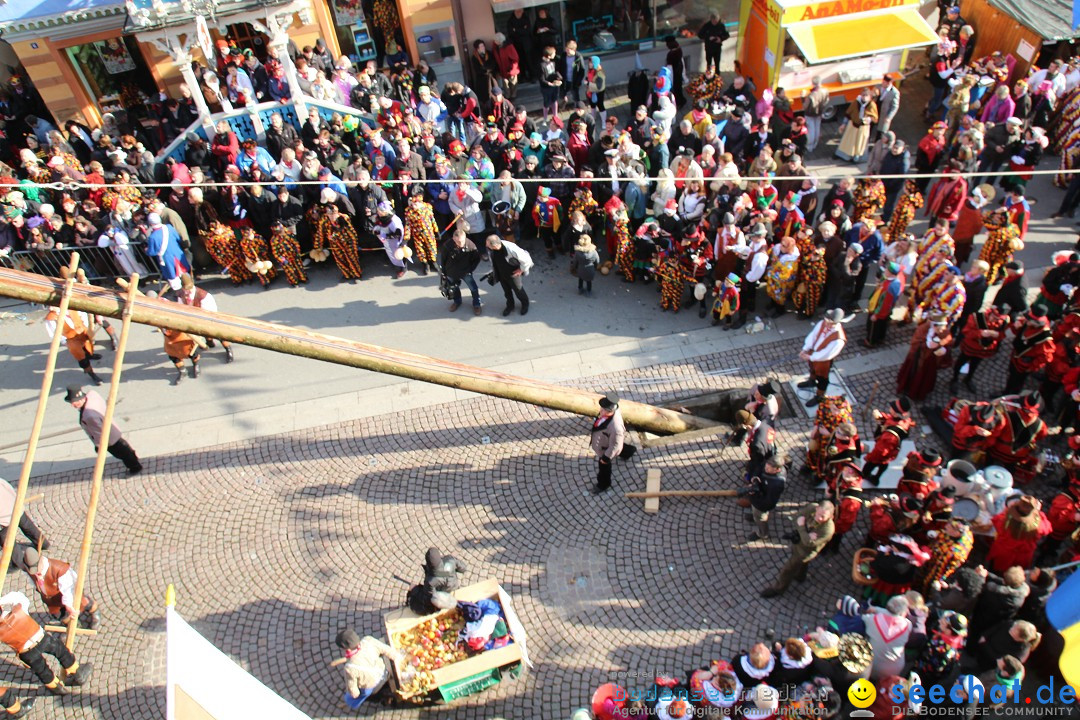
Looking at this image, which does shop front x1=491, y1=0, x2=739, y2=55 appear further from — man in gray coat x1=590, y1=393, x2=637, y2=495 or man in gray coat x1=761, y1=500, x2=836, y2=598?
man in gray coat x1=761, y1=500, x2=836, y2=598

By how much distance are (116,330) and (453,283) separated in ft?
16.4

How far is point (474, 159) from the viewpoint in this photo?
12164 millimetres

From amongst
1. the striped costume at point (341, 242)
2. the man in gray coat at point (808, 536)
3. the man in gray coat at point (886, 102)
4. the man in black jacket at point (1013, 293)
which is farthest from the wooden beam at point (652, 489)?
the man in gray coat at point (886, 102)

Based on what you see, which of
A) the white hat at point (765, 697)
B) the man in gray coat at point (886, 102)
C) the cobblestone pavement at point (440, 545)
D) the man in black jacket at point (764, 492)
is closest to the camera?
the white hat at point (765, 697)

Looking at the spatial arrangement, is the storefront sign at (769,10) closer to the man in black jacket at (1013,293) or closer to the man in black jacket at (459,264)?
the man in black jacket at (1013,293)

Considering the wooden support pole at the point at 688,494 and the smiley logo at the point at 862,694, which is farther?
the wooden support pole at the point at 688,494

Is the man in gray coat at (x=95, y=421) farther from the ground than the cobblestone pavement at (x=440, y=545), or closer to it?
farther from the ground

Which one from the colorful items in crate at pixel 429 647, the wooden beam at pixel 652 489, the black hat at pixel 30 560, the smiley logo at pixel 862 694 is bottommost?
the wooden beam at pixel 652 489

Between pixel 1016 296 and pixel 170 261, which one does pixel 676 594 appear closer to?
pixel 1016 296

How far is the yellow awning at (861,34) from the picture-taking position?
13.9 metres

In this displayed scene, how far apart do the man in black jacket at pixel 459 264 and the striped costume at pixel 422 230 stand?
0.83 m

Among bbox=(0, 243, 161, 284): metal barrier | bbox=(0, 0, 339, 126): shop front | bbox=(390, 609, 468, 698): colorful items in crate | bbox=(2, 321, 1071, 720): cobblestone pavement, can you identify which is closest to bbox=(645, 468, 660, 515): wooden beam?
bbox=(2, 321, 1071, 720): cobblestone pavement

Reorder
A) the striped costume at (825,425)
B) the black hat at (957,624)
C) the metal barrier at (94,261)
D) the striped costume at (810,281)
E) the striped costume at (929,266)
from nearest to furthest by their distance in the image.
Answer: the black hat at (957,624) → the striped costume at (825,425) → the striped costume at (929,266) → the striped costume at (810,281) → the metal barrier at (94,261)

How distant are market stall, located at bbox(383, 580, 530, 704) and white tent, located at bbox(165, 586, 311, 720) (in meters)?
1.34
